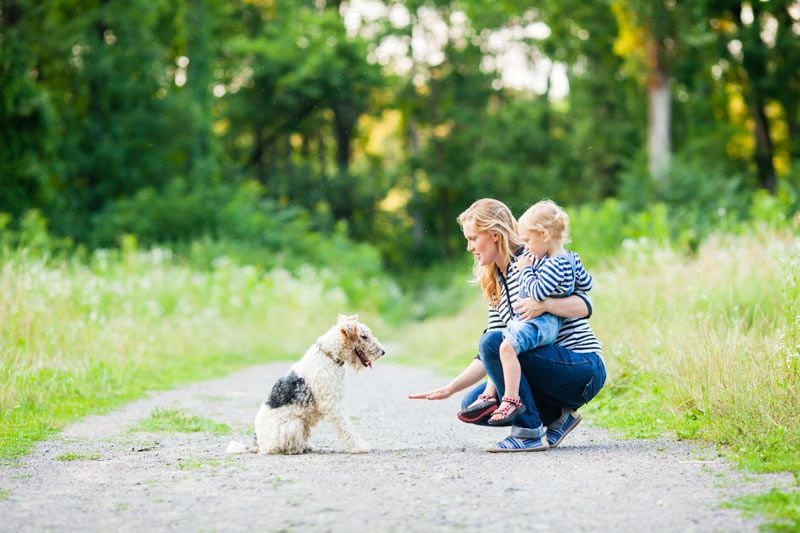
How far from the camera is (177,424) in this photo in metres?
9.85

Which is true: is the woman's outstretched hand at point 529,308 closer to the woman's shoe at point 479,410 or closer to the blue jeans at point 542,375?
the blue jeans at point 542,375

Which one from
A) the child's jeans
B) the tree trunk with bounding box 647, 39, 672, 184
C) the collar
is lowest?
the collar

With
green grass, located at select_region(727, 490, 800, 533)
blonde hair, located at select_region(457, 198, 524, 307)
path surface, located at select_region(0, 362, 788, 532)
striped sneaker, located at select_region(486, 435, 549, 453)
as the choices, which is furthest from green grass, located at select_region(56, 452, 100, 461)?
green grass, located at select_region(727, 490, 800, 533)

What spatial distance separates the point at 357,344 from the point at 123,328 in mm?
8683

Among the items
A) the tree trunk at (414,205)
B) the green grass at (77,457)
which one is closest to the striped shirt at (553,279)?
the green grass at (77,457)

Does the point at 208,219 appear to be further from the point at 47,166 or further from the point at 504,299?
the point at 504,299

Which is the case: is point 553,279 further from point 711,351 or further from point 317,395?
point 711,351

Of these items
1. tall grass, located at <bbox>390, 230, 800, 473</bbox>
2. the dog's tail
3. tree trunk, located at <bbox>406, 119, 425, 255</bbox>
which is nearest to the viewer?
tall grass, located at <bbox>390, 230, 800, 473</bbox>

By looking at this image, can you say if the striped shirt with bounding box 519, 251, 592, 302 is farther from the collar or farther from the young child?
the collar

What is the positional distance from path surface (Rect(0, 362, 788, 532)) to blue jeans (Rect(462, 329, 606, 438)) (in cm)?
30

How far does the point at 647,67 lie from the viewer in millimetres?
33344

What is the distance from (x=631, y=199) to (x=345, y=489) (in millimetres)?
27611

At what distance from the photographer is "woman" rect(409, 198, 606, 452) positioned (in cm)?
790

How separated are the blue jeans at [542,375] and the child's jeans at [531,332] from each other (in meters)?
0.10
